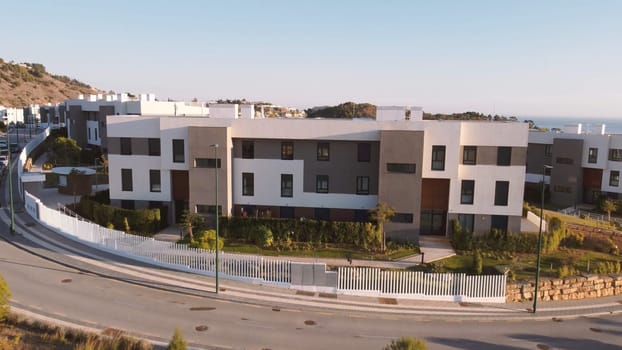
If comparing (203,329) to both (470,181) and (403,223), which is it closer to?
(403,223)

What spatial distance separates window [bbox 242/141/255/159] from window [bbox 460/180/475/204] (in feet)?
51.5

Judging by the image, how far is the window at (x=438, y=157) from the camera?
31.5 meters

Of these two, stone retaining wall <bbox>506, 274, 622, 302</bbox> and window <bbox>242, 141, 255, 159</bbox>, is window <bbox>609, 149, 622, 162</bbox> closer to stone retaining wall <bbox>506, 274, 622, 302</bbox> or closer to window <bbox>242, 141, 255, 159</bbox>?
stone retaining wall <bbox>506, 274, 622, 302</bbox>

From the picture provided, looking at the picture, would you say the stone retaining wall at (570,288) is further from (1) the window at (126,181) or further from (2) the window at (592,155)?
(2) the window at (592,155)

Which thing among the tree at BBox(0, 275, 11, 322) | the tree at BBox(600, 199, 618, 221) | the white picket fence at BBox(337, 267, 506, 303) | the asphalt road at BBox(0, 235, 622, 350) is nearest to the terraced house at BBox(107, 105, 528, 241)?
the white picket fence at BBox(337, 267, 506, 303)

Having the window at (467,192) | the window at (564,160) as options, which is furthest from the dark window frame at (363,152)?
the window at (564,160)

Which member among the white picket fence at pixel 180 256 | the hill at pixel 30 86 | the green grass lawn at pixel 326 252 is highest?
the hill at pixel 30 86

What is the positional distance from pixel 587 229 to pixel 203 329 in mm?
30937

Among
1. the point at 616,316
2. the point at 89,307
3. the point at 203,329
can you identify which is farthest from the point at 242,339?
the point at 616,316

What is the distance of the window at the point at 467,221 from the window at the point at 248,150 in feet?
52.8

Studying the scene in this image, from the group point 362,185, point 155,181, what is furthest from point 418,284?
point 155,181

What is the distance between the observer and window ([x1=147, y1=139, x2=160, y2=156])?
33906 millimetres

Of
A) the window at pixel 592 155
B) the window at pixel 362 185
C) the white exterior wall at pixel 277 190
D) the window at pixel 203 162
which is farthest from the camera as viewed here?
the window at pixel 592 155

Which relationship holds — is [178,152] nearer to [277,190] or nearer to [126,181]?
[126,181]
